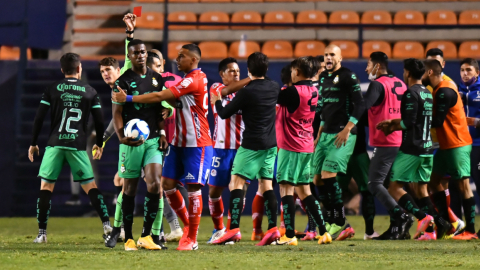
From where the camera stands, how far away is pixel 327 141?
7988 millimetres

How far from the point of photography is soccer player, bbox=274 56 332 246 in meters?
7.14

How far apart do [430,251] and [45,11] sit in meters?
8.57

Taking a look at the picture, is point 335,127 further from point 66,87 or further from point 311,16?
point 311,16

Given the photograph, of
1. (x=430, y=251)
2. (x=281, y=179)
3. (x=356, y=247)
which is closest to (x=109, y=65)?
(x=281, y=179)

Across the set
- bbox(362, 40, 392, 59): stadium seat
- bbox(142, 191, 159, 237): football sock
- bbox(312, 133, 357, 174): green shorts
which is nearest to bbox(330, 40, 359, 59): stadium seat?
bbox(362, 40, 392, 59): stadium seat

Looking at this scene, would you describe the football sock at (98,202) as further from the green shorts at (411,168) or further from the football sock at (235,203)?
the green shorts at (411,168)

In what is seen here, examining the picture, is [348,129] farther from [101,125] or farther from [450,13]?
[450,13]

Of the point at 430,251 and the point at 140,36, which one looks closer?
the point at 430,251

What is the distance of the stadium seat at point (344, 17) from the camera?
15430 mm

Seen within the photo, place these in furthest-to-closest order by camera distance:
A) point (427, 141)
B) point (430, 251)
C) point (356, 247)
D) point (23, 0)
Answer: point (23, 0) → point (427, 141) → point (356, 247) → point (430, 251)

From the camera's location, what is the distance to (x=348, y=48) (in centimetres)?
1473

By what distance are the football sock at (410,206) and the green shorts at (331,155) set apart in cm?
74

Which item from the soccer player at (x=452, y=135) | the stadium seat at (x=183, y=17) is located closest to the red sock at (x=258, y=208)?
the soccer player at (x=452, y=135)

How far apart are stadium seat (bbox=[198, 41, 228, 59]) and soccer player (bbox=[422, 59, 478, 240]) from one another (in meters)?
6.84
